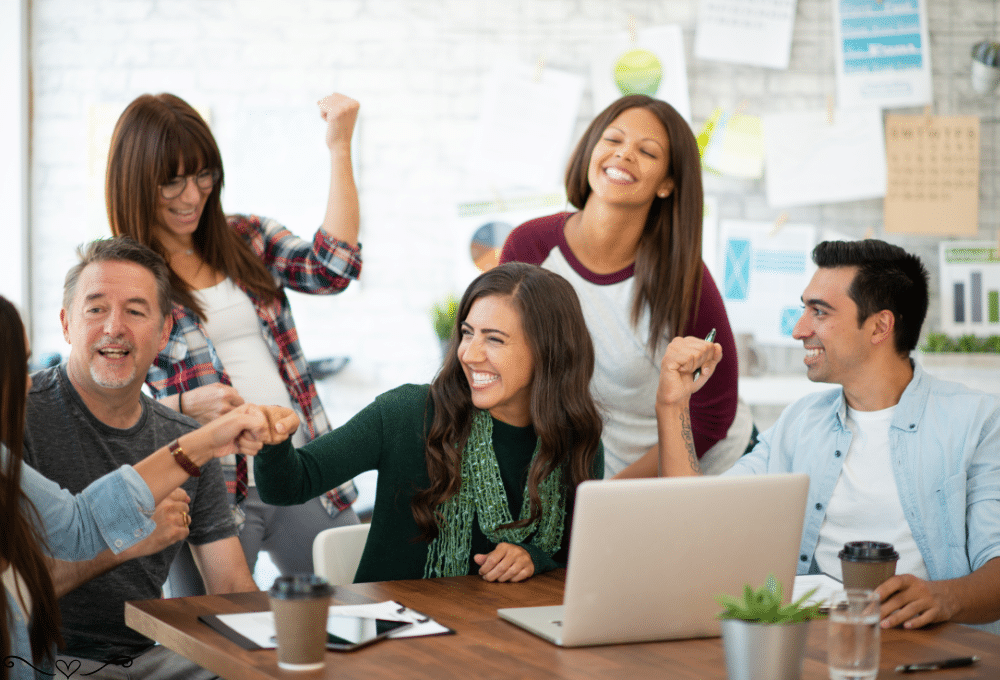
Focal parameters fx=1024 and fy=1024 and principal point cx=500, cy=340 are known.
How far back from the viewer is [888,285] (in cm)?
201

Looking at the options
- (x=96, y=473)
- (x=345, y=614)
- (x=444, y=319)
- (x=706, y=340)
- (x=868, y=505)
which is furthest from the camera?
(x=444, y=319)

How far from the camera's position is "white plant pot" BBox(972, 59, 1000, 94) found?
4.24m

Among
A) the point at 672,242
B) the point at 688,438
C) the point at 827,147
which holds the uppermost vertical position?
the point at 827,147

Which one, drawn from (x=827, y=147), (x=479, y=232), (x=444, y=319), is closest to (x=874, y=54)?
(x=827, y=147)

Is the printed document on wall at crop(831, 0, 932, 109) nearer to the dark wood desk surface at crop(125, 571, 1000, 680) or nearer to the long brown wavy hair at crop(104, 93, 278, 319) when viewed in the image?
the long brown wavy hair at crop(104, 93, 278, 319)

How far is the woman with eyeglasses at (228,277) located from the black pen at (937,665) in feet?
Answer: 4.20

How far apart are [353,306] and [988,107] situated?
2.82 metres

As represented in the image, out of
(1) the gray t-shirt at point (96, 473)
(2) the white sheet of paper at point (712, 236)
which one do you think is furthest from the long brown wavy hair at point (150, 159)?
(2) the white sheet of paper at point (712, 236)

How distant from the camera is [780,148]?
4.32 m

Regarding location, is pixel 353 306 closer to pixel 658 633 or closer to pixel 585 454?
pixel 585 454

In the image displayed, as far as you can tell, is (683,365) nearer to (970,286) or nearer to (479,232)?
(479,232)

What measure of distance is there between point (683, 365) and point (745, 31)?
2715 mm

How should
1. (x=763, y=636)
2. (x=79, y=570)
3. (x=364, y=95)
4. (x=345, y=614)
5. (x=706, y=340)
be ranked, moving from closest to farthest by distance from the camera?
(x=763, y=636) < (x=345, y=614) < (x=79, y=570) < (x=706, y=340) < (x=364, y=95)

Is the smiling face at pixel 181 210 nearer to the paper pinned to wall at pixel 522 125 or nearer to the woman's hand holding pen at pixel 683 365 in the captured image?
the woman's hand holding pen at pixel 683 365
